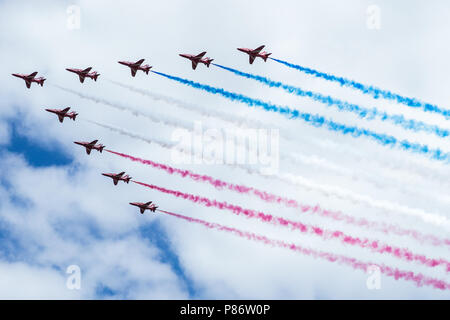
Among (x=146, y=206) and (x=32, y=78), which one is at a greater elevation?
(x=32, y=78)

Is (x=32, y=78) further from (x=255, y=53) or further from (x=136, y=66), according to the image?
(x=255, y=53)

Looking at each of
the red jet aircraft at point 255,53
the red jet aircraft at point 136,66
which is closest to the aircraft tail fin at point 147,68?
the red jet aircraft at point 136,66

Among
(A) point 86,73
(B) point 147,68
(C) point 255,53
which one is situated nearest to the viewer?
(C) point 255,53

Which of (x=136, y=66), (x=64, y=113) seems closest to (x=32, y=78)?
(x=64, y=113)

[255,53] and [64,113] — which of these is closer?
[255,53]

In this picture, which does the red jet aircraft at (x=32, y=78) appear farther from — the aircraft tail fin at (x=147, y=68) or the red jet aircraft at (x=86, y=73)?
the aircraft tail fin at (x=147, y=68)

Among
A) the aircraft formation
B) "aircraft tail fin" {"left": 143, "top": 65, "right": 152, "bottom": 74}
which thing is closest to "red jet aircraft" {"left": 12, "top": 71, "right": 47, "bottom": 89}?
the aircraft formation

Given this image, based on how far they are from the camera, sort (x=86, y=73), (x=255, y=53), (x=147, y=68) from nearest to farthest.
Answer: (x=255, y=53)
(x=147, y=68)
(x=86, y=73)

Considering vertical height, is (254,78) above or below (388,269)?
above

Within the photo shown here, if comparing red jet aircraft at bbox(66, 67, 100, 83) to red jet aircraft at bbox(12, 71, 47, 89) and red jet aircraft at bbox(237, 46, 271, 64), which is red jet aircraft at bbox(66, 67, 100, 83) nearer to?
red jet aircraft at bbox(12, 71, 47, 89)
